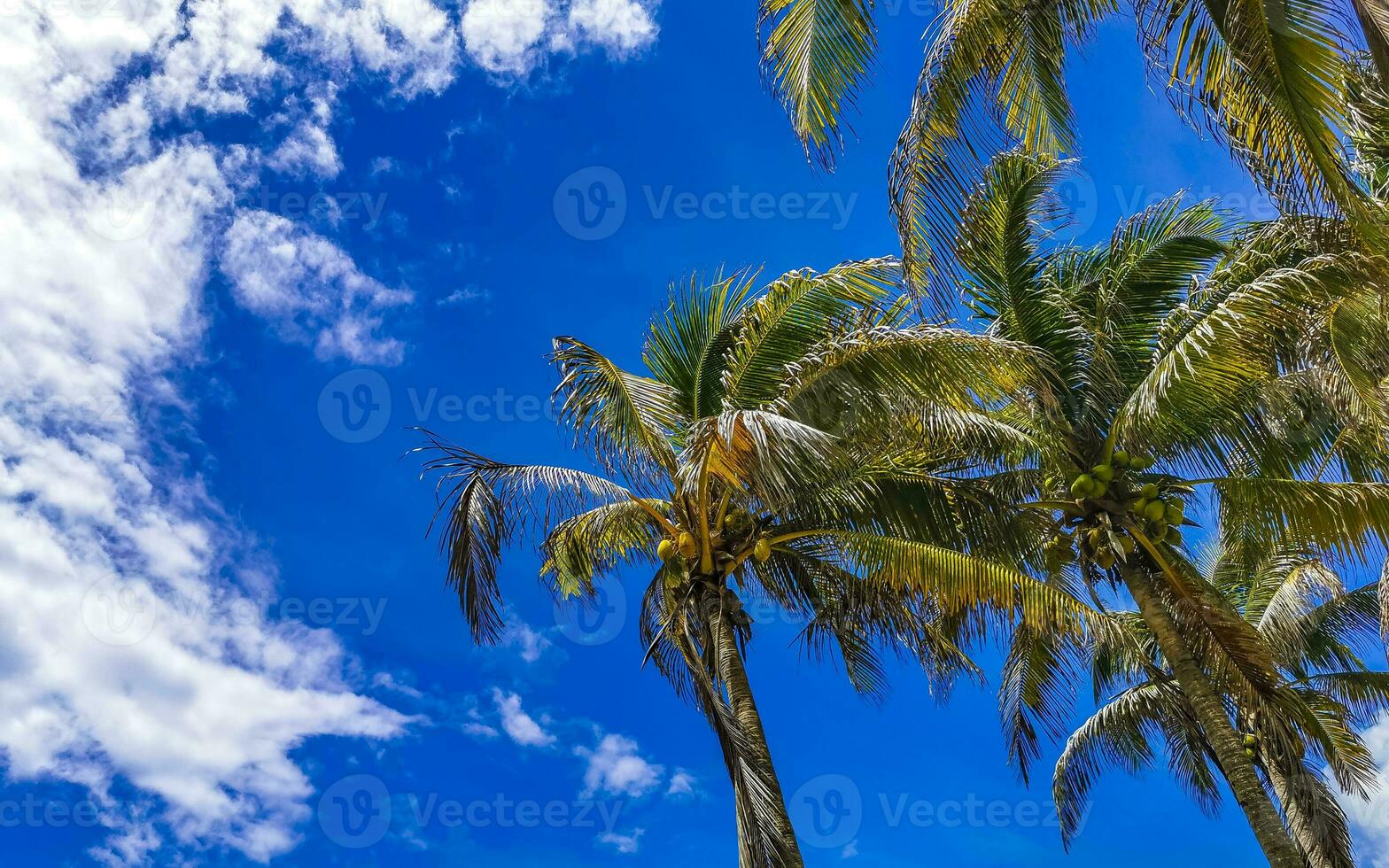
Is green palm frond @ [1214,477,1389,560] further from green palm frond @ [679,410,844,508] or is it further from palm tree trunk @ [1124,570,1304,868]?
green palm frond @ [679,410,844,508]

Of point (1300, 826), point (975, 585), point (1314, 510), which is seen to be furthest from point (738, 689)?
point (1300, 826)

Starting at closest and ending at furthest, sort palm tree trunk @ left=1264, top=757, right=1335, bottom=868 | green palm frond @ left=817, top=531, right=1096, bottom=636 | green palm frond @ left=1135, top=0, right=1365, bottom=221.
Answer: green palm frond @ left=1135, top=0, right=1365, bottom=221
green palm frond @ left=817, top=531, right=1096, bottom=636
palm tree trunk @ left=1264, top=757, right=1335, bottom=868

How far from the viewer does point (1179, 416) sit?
11188 millimetres

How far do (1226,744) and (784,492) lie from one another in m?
6.00

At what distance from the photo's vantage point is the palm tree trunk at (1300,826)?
1325 centimetres

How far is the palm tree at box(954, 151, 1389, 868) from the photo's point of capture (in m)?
10.3

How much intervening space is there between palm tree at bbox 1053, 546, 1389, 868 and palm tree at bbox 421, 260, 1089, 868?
4.11 m

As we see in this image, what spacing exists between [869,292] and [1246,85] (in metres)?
5.78

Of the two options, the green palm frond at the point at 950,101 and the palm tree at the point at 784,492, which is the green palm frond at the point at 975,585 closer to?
the palm tree at the point at 784,492

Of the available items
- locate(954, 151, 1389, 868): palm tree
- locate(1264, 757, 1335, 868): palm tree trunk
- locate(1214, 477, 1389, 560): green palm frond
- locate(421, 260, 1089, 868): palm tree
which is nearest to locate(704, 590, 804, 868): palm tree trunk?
locate(421, 260, 1089, 868): palm tree

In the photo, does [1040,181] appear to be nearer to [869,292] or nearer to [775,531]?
[869,292]

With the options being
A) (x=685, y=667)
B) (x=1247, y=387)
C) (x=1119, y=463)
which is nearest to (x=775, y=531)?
(x=685, y=667)

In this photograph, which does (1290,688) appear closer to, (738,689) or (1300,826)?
(1300,826)

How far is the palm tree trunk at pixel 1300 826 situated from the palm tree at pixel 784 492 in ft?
16.6
